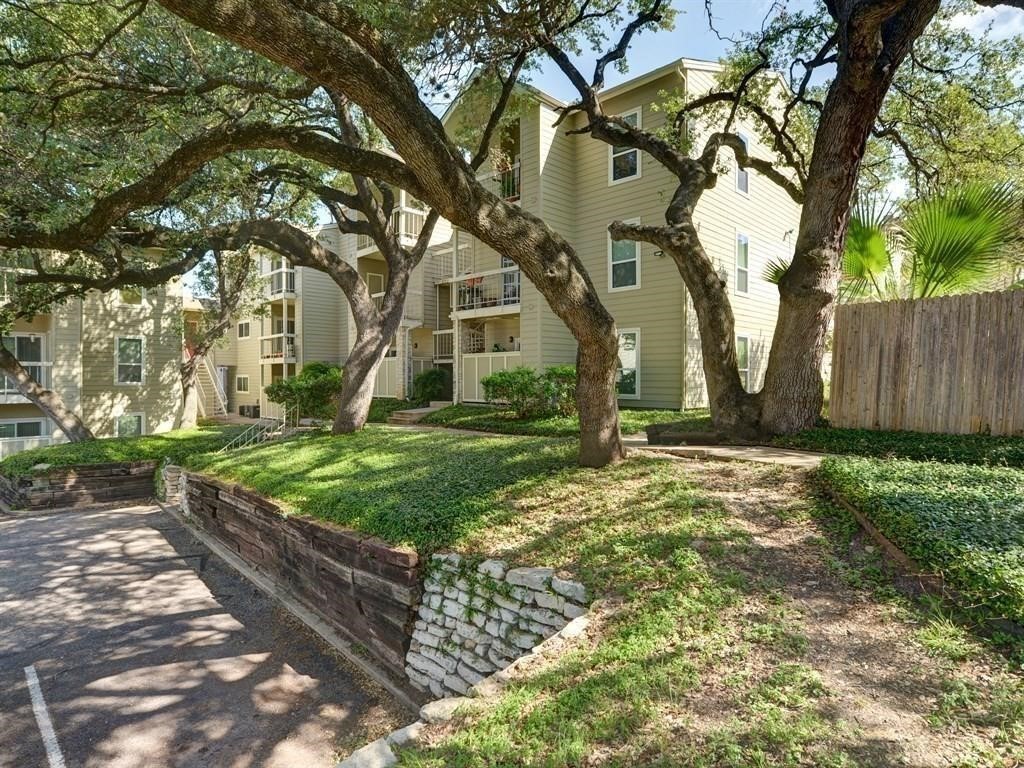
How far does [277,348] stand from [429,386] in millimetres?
10308

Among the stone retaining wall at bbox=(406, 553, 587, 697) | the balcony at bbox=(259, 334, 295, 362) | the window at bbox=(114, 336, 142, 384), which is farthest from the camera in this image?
the balcony at bbox=(259, 334, 295, 362)

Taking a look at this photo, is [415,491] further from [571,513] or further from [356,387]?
[356,387]

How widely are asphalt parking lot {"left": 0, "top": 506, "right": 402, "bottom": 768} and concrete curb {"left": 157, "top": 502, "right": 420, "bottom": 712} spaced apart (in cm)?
9

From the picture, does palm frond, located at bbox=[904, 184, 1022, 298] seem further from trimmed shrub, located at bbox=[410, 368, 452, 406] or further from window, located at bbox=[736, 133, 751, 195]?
trimmed shrub, located at bbox=[410, 368, 452, 406]

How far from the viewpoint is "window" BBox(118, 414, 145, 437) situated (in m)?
17.8

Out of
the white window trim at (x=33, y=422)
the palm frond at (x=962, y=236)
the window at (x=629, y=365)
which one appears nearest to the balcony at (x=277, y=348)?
the white window trim at (x=33, y=422)

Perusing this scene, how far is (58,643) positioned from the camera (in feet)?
18.9

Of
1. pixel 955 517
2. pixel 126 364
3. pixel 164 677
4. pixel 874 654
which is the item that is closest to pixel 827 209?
pixel 955 517

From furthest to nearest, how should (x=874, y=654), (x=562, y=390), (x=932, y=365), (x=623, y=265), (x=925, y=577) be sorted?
(x=623, y=265) → (x=562, y=390) → (x=932, y=365) → (x=925, y=577) → (x=874, y=654)

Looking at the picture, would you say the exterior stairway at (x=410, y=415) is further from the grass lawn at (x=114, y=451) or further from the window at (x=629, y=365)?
the window at (x=629, y=365)

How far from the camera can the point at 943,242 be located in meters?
7.27

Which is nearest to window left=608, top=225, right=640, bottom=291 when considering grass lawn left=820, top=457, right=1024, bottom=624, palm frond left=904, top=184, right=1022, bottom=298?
palm frond left=904, top=184, right=1022, bottom=298

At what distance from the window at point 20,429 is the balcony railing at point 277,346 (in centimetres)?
827

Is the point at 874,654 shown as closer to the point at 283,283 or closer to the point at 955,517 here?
the point at 955,517
